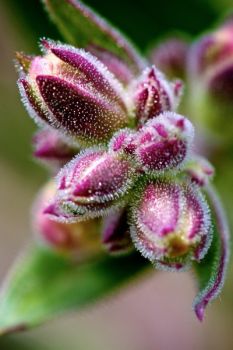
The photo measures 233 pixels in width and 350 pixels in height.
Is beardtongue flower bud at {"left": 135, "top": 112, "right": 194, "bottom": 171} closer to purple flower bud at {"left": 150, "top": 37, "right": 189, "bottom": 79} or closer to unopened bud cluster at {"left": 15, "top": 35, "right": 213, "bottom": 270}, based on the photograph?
unopened bud cluster at {"left": 15, "top": 35, "right": 213, "bottom": 270}

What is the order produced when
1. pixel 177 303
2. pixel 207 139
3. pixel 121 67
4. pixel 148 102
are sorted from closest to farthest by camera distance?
1. pixel 148 102
2. pixel 121 67
3. pixel 207 139
4. pixel 177 303

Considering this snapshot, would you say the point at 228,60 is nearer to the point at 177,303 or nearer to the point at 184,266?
the point at 184,266

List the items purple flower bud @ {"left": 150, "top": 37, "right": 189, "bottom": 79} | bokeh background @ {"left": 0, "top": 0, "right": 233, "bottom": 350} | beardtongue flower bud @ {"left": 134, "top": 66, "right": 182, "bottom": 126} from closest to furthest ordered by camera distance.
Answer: beardtongue flower bud @ {"left": 134, "top": 66, "right": 182, "bottom": 126}
purple flower bud @ {"left": 150, "top": 37, "right": 189, "bottom": 79}
bokeh background @ {"left": 0, "top": 0, "right": 233, "bottom": 350}

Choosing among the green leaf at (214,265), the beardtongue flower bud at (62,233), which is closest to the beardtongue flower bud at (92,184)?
the green leaf at (214,265)

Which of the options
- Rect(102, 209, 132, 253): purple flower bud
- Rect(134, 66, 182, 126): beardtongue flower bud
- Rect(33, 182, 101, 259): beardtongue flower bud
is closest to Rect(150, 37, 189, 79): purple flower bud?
Rect(33, 182, 101, 259): beardtongue flower bud

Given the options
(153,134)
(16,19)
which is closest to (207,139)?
(153,134)

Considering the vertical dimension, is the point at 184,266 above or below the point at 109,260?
below

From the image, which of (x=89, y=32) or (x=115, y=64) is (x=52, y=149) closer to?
(x=115, y=64)
